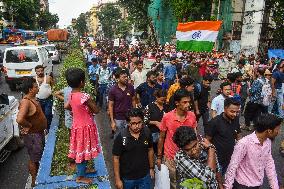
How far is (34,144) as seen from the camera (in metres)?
5.45

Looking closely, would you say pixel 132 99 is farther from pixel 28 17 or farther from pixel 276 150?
pixel 28 17

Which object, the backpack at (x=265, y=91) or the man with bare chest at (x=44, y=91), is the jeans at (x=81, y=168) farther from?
the backpack at (x=265, y=91)

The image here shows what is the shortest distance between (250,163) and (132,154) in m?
1.34

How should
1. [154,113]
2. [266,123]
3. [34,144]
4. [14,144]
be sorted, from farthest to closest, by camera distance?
[14,144] → [154,113] → [34,144] → [266,123]

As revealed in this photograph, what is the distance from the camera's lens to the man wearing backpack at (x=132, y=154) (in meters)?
3.98

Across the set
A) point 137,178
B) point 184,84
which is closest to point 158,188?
point 137,178

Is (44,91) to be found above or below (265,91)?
above

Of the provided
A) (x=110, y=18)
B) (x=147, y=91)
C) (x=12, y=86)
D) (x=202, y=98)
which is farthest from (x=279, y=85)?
(x=110, y=18)

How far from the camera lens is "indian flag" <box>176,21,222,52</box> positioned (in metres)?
9.71

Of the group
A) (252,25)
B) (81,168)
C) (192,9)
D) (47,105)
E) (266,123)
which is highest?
(192,9)

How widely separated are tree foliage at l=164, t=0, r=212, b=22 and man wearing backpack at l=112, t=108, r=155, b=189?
28064mm

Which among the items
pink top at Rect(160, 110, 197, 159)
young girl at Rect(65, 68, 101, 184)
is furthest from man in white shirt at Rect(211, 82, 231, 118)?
young girl at Rect(65, 68, 101, 184)

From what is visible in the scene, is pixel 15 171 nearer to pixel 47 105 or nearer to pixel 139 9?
pixel 47 105

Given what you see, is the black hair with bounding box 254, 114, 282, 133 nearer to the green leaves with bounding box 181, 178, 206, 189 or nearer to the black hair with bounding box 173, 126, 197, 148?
the black hair with bounding box 173, 126, 197, 148
